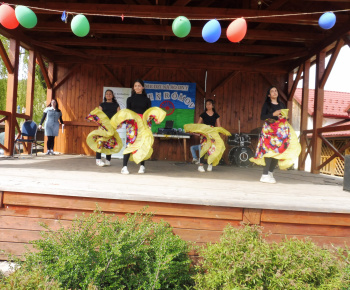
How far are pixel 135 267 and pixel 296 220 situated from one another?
57.3 inches

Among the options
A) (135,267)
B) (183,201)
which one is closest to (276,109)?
(183,201)

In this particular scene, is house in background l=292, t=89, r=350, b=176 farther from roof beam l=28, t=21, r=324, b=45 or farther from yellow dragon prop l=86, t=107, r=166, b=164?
yellow dragon prop l=86, t=107, r=166, b=164

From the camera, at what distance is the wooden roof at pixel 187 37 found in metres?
4.62

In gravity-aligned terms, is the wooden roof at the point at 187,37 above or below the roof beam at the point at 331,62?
above

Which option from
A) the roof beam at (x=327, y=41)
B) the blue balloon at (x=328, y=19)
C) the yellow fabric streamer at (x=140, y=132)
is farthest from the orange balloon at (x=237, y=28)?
the roof beam at (x=327, y=41)

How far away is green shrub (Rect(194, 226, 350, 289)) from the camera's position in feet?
5.12

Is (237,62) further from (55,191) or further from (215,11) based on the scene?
(55,191)

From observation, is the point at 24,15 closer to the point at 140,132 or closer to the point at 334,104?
the point at 140,132

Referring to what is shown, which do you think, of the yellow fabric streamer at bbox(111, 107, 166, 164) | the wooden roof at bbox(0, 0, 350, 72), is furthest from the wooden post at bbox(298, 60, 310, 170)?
the yellow fabric streamer at bbox(111, 107, 166, 164)

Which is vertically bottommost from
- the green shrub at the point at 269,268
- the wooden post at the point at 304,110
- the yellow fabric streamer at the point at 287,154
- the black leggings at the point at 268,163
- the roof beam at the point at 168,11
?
the green shrub at the point at 269,268

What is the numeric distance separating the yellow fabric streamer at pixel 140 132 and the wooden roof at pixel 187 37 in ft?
6.27

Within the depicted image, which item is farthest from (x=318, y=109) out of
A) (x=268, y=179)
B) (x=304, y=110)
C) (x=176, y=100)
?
(x=176, y=100)

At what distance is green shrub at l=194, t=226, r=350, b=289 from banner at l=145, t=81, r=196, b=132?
18.1ft

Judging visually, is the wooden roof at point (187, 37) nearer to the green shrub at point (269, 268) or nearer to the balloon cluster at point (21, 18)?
the balloon cluster at point (21, 18)
